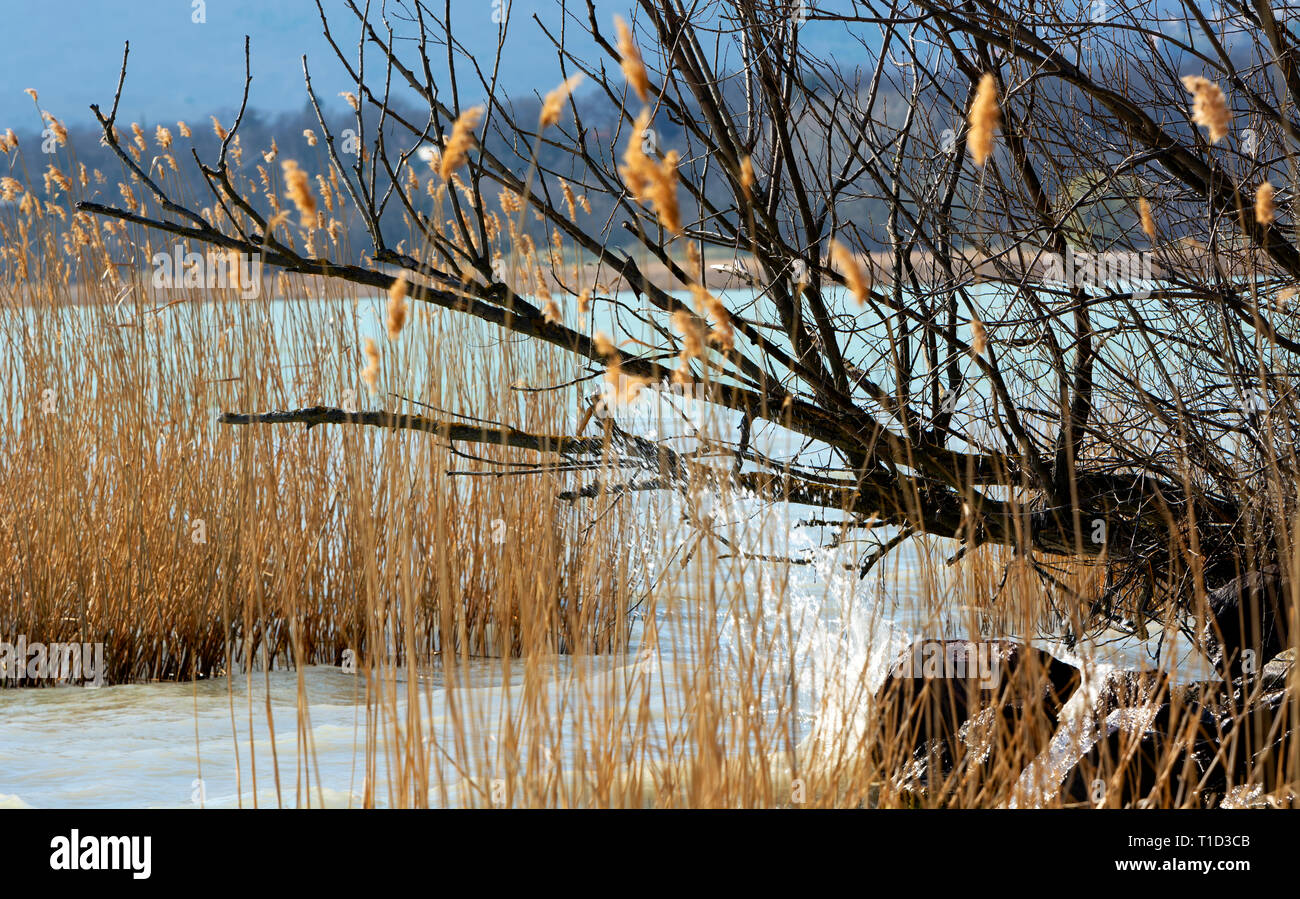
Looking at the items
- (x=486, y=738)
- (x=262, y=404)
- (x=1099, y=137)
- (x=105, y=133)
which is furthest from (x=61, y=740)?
(x=1099, y=137)

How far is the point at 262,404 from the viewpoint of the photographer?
2.93 metres

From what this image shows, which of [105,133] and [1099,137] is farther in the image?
[1099,137]

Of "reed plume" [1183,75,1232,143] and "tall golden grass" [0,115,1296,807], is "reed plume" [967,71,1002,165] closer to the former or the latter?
"reed plume" [1183,75,1232,143]

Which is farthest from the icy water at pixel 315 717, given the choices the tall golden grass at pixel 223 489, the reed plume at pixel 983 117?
the reed plume at pixel 983 117

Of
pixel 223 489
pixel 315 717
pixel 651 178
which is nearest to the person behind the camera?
pixel 651 178

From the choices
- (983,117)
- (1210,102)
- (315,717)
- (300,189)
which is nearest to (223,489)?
(315,717)

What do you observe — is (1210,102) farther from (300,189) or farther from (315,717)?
(315,717)

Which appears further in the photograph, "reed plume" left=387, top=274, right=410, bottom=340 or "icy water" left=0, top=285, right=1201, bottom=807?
"icy water" left=0, top=285, right=1201, bottom=807

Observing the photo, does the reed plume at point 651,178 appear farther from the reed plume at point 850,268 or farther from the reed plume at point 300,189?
the reed plume at point 300,189

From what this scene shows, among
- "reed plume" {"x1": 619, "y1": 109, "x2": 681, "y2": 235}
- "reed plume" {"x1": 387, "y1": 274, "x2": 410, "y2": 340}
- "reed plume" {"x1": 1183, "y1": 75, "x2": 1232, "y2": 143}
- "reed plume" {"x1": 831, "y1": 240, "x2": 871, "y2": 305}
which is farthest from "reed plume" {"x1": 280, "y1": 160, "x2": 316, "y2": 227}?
"reed plume" {"x1": 1183, "y1": 75, "x2": 1232, "y2": 143}

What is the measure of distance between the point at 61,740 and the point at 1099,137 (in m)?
2.46
